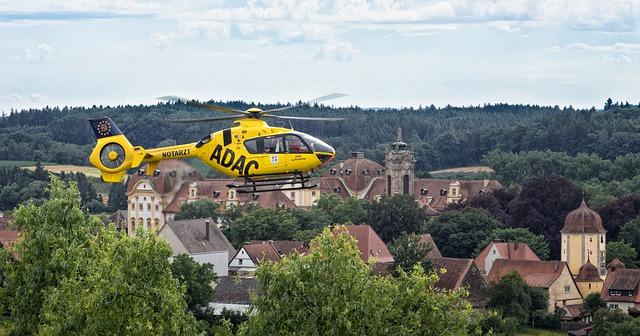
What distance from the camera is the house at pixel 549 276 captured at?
377 feet

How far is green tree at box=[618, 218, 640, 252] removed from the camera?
5364 inches

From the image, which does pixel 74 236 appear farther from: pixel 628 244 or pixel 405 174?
pixel 405 174

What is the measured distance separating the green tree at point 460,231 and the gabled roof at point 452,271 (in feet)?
73.8

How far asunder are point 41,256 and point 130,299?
34.9 ft

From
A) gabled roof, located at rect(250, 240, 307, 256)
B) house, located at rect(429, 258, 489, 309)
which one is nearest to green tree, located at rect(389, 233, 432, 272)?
house, located at rect(429, 258, 489, 309)

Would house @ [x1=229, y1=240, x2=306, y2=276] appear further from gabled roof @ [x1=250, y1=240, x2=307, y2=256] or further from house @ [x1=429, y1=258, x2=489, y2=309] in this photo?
house @ [x1=429, y1=258, x2=489, y2=309]

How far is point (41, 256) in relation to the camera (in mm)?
66375

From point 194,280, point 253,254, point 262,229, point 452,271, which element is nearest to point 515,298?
point 452,271

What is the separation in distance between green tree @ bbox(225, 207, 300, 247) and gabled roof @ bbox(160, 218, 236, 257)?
374 inches

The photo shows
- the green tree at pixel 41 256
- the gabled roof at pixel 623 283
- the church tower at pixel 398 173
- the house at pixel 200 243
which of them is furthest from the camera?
the church tower at pixel 398 173

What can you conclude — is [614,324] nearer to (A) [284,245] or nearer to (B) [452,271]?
(B) [452,271]

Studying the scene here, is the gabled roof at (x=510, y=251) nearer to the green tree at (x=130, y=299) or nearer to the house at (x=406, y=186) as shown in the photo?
the house at (x=406, y=186)

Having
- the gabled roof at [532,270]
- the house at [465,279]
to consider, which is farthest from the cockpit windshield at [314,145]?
the gabled roof at [532,270]

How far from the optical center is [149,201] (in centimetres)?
14638
